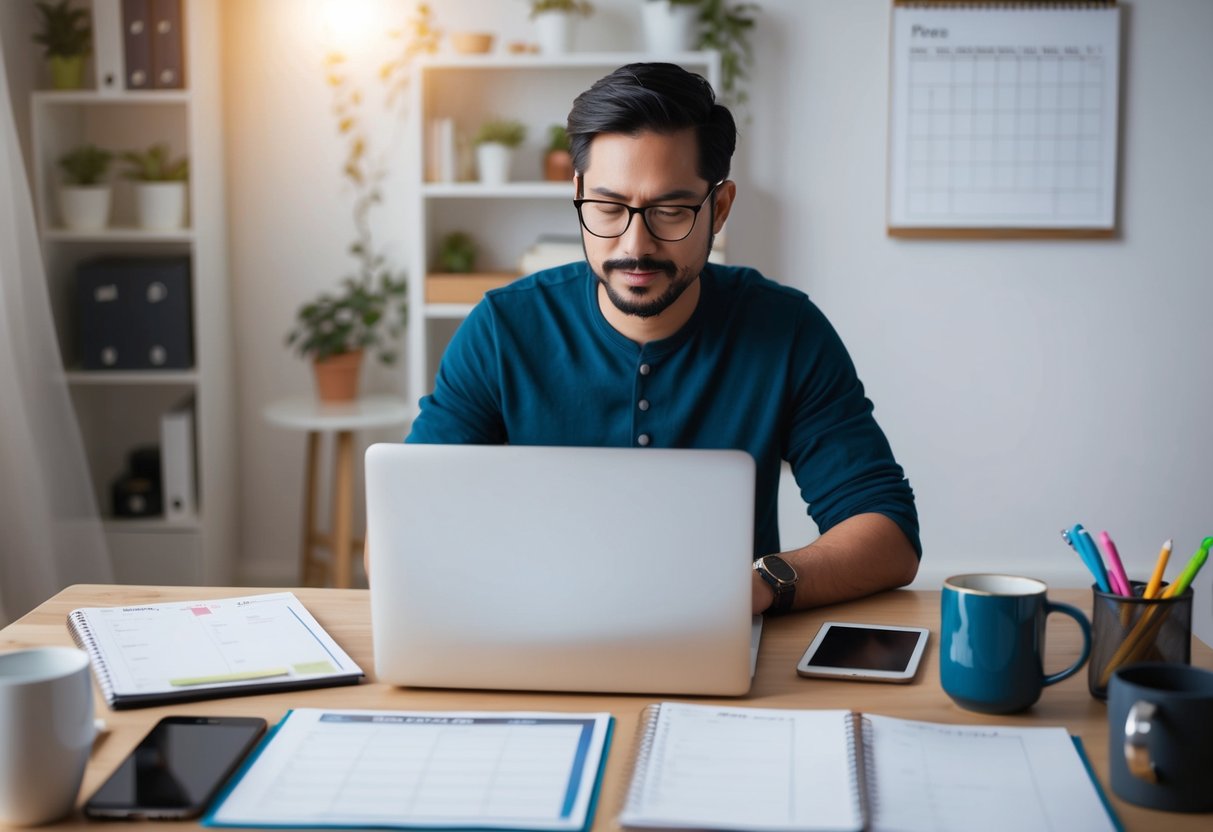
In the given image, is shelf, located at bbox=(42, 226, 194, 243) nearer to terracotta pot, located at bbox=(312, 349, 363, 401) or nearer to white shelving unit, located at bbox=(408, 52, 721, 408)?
terracotta pot, located at bbox=(312, 349, 363, 401)

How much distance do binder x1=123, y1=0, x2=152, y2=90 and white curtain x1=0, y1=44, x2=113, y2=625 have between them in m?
0.47

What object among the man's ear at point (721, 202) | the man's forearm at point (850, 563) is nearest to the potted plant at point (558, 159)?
the man's ear at point (721, 202)

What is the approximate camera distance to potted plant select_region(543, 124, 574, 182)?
3309 millimetres

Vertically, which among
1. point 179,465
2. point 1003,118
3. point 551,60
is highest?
point 551,60

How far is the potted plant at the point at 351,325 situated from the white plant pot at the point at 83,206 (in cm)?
57

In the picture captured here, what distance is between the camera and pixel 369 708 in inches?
42.7

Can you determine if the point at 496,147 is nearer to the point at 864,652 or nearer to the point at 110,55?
the point at 110,55

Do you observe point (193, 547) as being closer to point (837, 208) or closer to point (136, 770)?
point (837, 208)

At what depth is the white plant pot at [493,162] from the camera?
326cm

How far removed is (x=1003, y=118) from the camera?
3.39 meters

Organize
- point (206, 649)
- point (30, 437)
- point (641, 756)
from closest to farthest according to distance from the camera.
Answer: point (641, 756), point (206, 649), point (30, 437)

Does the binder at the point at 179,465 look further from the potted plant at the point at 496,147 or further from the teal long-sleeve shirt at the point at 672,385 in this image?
the teal long-sleeve shirt at the point at 672,385

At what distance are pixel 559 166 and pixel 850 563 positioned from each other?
83.0 inches

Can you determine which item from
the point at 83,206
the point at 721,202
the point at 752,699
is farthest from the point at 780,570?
the point at 83,206
